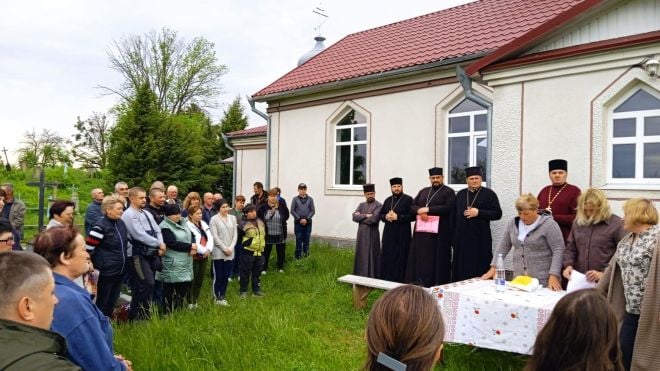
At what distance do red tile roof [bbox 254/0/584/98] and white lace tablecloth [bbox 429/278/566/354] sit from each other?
239 inches

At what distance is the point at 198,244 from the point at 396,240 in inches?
126

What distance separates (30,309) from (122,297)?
18.7ft

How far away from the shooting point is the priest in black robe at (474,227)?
675 centimetres

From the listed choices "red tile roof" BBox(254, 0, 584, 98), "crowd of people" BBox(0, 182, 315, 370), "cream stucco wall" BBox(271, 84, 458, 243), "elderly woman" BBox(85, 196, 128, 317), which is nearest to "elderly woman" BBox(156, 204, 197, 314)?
"crowd of people" BBox(0, 182, 315, 370)

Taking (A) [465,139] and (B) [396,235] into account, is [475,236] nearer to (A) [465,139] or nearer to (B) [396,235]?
(B) [396,235]

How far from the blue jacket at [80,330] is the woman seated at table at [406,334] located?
145cm

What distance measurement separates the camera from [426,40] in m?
11.8

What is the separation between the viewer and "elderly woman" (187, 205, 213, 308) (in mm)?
6648

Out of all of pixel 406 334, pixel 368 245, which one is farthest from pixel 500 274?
pixel 368 245

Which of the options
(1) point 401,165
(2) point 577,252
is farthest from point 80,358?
(1) point 401,165

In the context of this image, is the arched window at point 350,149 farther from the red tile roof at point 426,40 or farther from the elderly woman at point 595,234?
the elderly woman at point 595,234

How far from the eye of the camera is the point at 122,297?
718 centimetres

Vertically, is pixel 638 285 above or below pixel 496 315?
above

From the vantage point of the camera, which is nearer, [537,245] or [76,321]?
[76,321]
